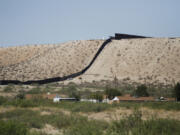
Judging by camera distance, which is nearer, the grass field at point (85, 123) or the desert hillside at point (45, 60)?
the grass field at point (85, 123)

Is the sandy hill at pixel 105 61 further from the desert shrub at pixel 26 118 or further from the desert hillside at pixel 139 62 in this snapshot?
the desert shrub at pixel 26 118

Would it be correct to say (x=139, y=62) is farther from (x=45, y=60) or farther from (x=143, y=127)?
(x=143, y=127)

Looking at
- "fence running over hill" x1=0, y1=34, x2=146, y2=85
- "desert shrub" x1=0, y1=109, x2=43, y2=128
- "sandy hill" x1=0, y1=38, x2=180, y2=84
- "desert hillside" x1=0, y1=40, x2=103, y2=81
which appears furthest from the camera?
"desert hillside" x1=0, y1=40, x2=103, y2=81

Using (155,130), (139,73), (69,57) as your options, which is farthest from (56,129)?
(69,57)

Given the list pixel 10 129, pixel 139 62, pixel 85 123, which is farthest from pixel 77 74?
pixel 10 129

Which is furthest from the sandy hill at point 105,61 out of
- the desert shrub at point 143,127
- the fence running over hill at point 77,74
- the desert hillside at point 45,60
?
the desert shrub at point 143,127

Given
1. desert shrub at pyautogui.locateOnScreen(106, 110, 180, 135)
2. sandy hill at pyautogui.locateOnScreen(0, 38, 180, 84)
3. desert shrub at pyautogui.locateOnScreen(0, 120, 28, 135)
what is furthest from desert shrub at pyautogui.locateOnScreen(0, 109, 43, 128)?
sandy hill at pyautogui.locateOnScreen(0, 38, 180, 84)

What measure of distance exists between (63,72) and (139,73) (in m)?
16.5

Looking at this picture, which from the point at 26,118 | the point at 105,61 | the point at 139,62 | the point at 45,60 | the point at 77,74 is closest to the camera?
the point at 26,118

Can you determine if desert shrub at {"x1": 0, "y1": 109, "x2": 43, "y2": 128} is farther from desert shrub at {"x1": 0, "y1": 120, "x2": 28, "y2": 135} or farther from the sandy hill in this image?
the sandy hill

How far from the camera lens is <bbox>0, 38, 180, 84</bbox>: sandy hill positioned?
241 feet

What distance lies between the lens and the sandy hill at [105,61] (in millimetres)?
73438

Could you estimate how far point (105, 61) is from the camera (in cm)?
8556

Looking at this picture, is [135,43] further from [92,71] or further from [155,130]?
[155,130]
